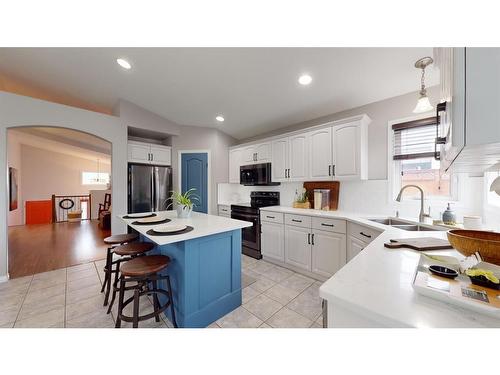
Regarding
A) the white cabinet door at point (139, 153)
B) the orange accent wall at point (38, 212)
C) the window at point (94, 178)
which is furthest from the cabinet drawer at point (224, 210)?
the window at point (94, 178)

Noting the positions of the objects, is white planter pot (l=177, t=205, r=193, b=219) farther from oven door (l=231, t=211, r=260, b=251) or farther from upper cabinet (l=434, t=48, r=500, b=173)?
upper cabinet (l=434, t=48, r=500, b=173)

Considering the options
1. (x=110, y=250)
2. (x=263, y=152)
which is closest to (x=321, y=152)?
(x=263, y=152)

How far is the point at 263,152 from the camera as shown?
12.1ft

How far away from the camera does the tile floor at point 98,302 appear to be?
5.72 ft

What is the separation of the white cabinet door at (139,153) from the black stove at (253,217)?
208 centimetres

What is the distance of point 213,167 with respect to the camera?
429 cm

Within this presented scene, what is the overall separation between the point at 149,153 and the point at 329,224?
3696 mm

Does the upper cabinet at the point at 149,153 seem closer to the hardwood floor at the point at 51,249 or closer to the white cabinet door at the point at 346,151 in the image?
the hardwood floor at the point at 51,249

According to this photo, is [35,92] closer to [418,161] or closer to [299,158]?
[299,158]

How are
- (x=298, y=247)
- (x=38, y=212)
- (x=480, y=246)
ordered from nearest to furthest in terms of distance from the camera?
(x=480, y=246), (x=298, y=247), (x=38, y=212)

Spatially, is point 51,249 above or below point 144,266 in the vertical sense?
below
